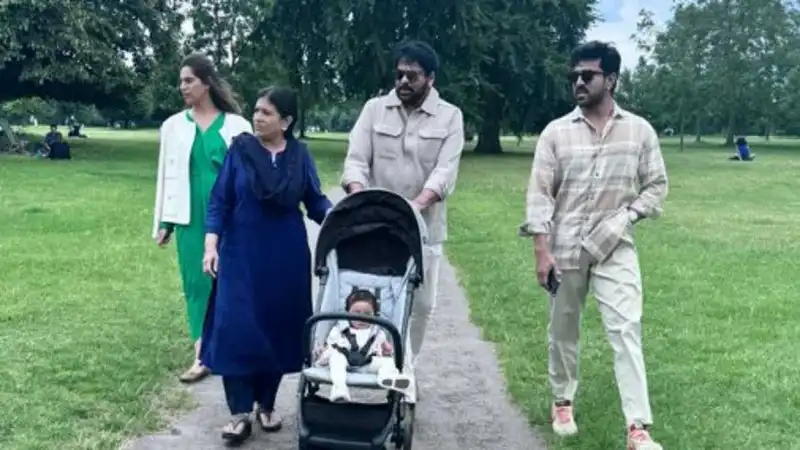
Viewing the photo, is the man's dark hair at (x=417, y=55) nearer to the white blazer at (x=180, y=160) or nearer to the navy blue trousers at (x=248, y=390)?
the white blazer at (x=180, y=160)

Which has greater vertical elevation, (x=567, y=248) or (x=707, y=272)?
(x=567, y=248)

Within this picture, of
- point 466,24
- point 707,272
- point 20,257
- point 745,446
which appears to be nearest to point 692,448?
point 745,446

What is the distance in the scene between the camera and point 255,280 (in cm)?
534

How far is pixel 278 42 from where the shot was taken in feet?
131

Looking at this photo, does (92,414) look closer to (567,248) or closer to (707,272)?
(567,248)

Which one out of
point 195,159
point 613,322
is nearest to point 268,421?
point 195,159

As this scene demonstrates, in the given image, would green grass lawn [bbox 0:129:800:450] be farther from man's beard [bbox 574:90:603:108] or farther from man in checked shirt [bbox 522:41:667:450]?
man's beard [bbox 574:90:603:108]

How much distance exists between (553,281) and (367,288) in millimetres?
963

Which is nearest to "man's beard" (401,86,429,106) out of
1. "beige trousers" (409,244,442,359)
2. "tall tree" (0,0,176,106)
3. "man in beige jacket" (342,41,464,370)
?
"man in beige jacket" (342,41,464,370)

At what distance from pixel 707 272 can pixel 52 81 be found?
25.7 meters

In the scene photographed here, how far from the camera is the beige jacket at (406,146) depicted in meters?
5.72

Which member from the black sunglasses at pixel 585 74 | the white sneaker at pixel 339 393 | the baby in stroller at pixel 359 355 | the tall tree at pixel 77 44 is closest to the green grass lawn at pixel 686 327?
the baby in stroller at pixel 359 355

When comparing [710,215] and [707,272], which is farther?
[710,215]

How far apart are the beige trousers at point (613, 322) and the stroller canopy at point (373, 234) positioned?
0.85 meters
